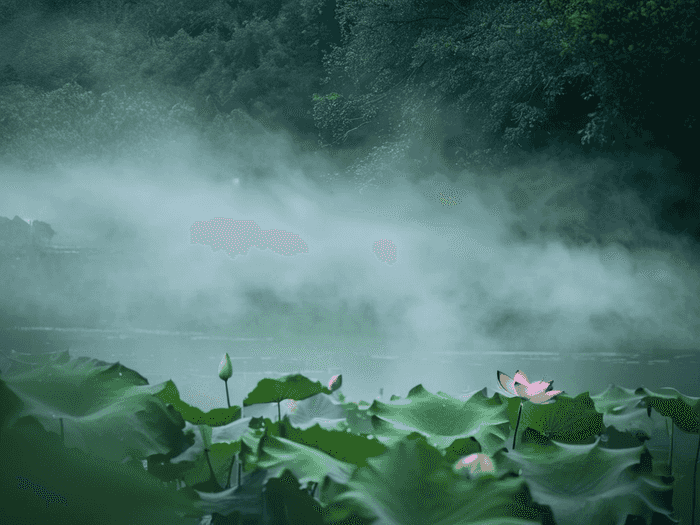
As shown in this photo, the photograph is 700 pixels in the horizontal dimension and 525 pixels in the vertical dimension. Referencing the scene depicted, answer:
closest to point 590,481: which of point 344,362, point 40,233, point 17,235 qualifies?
point 344,362

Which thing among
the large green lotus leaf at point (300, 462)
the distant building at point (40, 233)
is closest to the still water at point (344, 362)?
the large green lotus leaf at point (300, 462)

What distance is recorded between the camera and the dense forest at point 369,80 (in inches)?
116

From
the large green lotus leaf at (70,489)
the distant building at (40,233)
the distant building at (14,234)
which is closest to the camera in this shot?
the large green lotus leaf at (70,489)

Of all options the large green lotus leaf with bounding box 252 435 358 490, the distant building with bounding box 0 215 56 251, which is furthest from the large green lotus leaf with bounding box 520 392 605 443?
the distant building with bounding box 0 215 56 251

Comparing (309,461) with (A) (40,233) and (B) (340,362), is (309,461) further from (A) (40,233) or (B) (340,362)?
(A) (40,233)

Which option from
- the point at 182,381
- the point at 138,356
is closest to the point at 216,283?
the point at 138,356

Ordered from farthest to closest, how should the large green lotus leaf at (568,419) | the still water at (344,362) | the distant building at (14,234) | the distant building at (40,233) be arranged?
the distant building at (40,233) < the distant building at (14,234) < the still water at (344,362) < the large green lotus leaf at (568,419)

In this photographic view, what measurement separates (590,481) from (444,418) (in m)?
0.09

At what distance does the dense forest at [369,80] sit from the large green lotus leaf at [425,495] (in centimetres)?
291

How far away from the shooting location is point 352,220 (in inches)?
180

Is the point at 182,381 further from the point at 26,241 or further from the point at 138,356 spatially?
the point at 26,241

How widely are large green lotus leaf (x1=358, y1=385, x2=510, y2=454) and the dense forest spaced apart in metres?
2.82

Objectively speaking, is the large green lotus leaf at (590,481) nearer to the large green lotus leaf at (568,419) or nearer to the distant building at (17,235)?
the large green lotus leaf at (568,419)

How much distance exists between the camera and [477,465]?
0.65 feet
